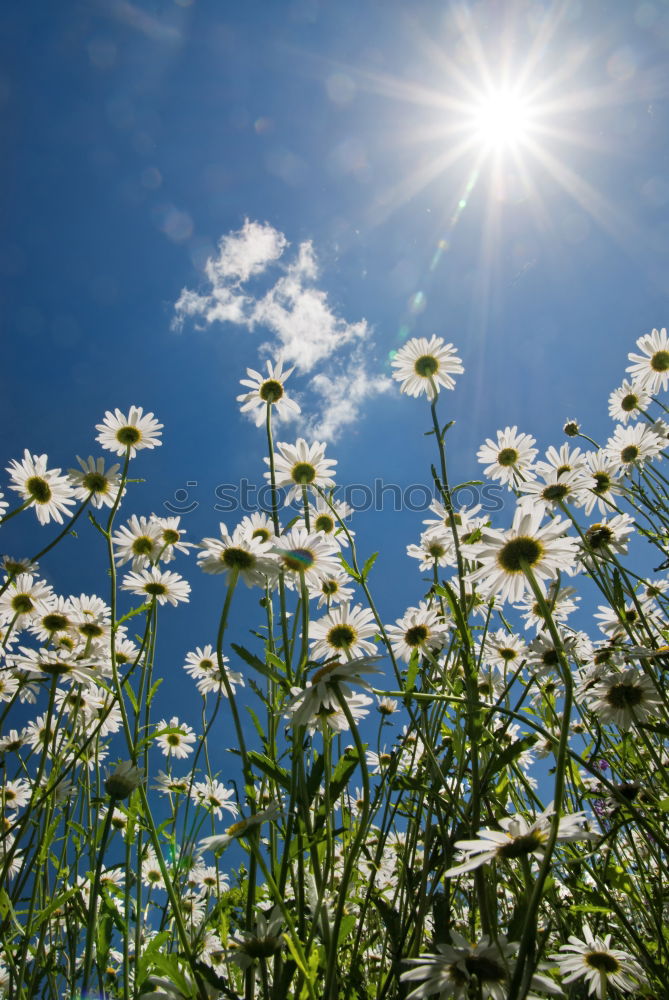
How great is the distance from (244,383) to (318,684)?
2010mm

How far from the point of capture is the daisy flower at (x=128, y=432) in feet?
10.3

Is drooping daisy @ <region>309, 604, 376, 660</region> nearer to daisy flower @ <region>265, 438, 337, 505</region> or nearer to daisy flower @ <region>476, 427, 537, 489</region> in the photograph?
daisy flower @ <region>265, 438, 337, 505</region>

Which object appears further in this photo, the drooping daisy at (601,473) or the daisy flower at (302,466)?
the drooping daisy at (601,473)

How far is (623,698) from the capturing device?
6.46ft

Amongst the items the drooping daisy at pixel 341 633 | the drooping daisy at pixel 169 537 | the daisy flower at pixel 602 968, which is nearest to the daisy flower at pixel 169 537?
the drooping daisy at pixel 169 537

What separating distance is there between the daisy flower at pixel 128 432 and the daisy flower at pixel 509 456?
212 cm

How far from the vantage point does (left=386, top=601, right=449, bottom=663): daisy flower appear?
253 centimetres

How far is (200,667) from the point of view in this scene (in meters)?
4.70

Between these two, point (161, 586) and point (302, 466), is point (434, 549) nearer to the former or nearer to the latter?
point (302, 466)

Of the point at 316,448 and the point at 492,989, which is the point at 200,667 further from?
the point at 492,989

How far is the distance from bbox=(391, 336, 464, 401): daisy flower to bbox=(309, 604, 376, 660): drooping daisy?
1.48m

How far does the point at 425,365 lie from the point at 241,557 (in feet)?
6.78

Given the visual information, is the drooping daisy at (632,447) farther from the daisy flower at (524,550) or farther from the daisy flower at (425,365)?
the daisy flower at (524,550)

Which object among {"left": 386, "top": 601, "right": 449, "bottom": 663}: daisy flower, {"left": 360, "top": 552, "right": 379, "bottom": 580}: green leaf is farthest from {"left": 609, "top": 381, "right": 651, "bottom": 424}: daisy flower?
{"left": 360, "top": 552, "right": 379, "bottom": 580}: green leaf
